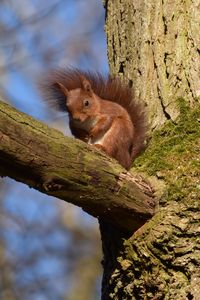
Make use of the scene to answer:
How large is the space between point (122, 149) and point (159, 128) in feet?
0.49

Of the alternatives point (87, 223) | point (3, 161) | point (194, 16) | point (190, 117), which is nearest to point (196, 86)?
point (190, 117)

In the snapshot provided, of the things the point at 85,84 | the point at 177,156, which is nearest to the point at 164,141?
the point at 177,156

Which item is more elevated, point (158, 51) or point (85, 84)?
point (158, 51)

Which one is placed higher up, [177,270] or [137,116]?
[137,116]

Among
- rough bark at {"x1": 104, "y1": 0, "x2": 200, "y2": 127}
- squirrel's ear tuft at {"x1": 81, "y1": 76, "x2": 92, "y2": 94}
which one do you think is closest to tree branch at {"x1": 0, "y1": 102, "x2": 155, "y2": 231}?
rough bark at {"x1": 104, "y1": 0, "x2": 200, "y2": 127}

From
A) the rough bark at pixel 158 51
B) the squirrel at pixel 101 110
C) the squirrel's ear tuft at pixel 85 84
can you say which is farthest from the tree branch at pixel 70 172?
the squirrel's ear tuft at pixel 85 84

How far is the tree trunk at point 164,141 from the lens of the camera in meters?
2.37

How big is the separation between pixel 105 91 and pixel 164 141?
1.53ft

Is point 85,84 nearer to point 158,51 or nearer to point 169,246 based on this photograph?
point 158,51

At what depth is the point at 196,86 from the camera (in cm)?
271

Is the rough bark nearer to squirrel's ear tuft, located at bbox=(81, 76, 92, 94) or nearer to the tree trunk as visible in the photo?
the tree trunk

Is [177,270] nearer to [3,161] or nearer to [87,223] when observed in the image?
[3,161]

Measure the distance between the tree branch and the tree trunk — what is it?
88 millimetres

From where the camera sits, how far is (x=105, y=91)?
3.00 meters
